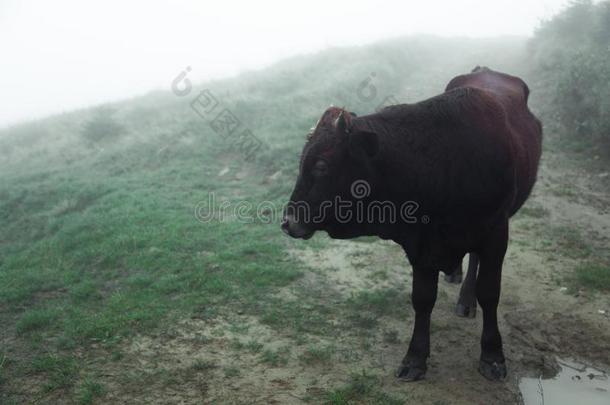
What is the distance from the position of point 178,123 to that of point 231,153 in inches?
150

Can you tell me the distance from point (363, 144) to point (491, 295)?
6.00 feet

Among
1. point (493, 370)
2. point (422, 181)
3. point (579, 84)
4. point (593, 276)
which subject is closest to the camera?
point (422, 181)

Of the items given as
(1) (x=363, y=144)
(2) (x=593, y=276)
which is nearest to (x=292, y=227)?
(1) (x=363, y=144)

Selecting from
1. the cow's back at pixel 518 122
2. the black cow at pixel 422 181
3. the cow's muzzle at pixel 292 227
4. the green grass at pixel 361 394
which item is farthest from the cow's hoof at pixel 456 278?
the cow's muzzle at pixel 292 227

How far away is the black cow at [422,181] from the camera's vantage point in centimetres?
418

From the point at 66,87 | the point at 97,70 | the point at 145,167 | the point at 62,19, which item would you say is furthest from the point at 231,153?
the point at 62,19

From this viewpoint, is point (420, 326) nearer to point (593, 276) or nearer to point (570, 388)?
point (570, 388)

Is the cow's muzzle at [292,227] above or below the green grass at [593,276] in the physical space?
above

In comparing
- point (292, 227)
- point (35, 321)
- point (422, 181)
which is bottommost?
point (35, 321)

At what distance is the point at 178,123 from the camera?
16344 millimetres

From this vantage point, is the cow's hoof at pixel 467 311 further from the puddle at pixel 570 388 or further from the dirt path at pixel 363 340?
the puddle at pixel 570 388

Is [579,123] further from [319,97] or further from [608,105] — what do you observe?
[319,97]

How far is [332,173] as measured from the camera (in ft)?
13.7

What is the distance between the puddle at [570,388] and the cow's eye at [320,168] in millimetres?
2498
